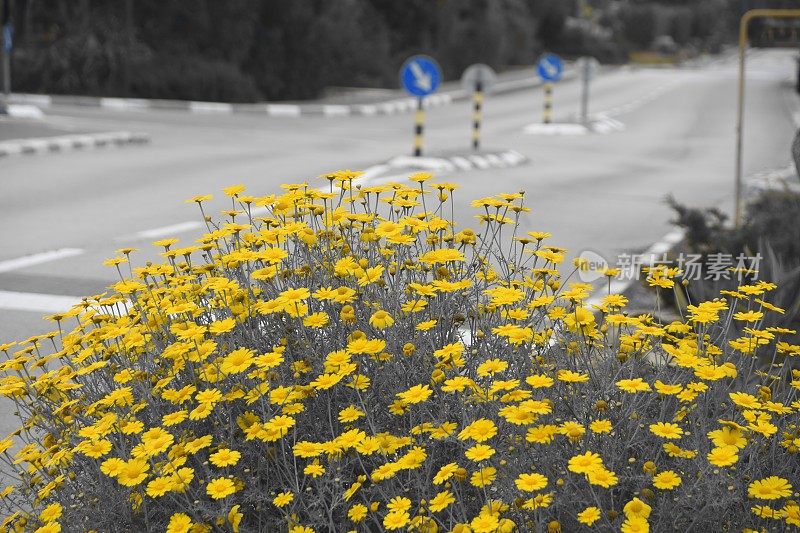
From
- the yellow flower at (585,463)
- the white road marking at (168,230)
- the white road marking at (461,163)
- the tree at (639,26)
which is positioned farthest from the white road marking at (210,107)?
the tree at (639,26)

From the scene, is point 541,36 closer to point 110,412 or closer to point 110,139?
point 110,139

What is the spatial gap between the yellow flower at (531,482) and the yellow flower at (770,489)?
461mm

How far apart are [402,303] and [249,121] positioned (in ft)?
64.0

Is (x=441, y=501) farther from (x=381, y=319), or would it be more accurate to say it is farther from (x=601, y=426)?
(x=381, y=319)

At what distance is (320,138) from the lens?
18.8 m

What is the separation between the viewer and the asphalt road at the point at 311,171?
30.5 ft

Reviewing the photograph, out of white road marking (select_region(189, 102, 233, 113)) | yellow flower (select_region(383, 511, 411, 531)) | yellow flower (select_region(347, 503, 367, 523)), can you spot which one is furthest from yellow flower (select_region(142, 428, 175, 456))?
white road marking (select_region(189, 102, 233, 113))

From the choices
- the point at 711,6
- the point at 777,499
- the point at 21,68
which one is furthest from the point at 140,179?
the point at 711,6

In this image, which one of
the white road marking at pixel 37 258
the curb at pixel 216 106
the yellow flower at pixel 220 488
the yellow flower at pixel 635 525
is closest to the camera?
the yellow flower at pixel 635 525

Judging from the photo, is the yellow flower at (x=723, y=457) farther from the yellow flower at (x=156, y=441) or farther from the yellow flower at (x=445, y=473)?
the yellow flower at (x=156, y=441)

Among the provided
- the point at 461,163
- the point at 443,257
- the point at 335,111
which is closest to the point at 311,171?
the point at 461,163

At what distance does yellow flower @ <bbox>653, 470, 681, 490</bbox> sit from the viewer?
243cm

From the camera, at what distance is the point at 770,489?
2.47 metres

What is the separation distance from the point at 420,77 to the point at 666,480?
1346 centimetres
